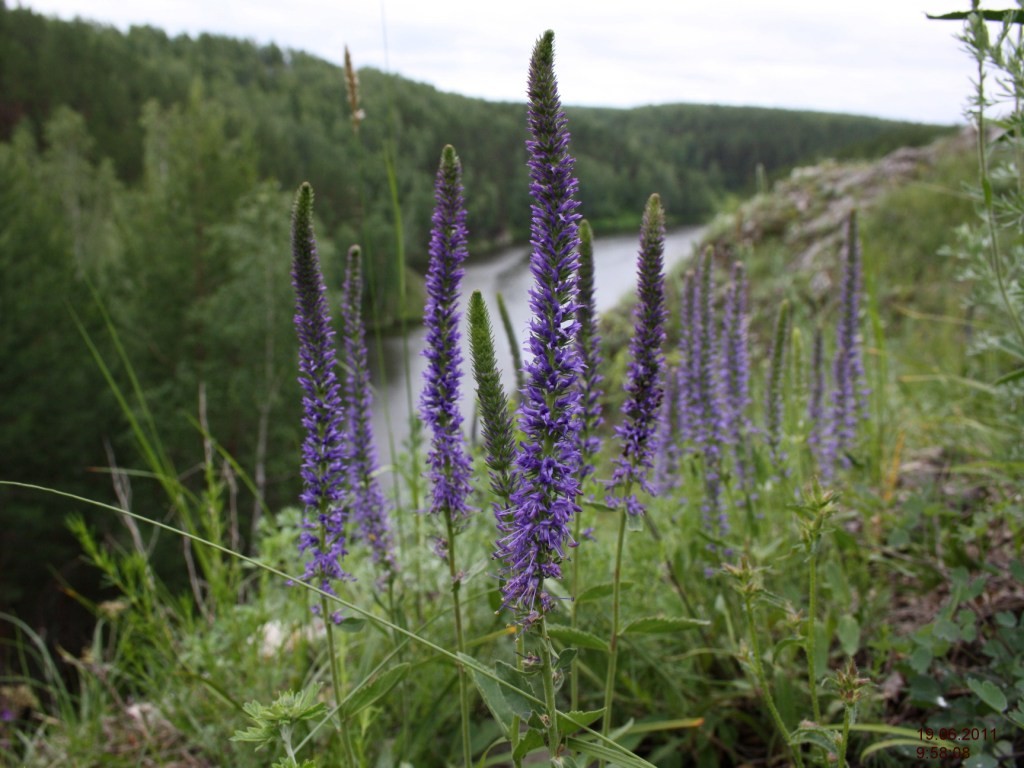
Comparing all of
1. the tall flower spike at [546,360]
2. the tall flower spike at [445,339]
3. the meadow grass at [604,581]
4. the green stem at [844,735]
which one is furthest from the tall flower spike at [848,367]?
the tall flower spike at [546,360]

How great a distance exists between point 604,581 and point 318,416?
1.67 meters

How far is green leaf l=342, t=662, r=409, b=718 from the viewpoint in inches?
72.4

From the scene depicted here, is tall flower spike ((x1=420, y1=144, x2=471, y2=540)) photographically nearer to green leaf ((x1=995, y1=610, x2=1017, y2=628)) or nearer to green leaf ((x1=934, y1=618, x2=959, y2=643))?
green leaf ((x1=934, y1=618, x2=959, y2=643))

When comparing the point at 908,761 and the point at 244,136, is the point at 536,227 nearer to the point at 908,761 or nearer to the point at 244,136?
the point at 908,761

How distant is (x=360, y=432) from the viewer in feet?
8.53

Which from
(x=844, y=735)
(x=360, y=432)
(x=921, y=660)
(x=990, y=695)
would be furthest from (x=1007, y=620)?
(x=360, y=432)

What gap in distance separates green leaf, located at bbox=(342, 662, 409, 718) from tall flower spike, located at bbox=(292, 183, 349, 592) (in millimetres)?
319

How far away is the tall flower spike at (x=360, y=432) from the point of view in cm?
255

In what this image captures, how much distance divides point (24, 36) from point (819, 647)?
283ft

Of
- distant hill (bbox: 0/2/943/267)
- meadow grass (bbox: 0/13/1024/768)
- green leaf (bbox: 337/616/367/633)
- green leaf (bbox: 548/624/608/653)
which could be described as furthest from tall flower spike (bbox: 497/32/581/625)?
distant hill (bbox: 0/2/943/267)

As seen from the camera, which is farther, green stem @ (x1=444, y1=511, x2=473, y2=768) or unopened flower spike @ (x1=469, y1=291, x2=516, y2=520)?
green stem @ (x1=444, y1=511, x2=473, y2=768)

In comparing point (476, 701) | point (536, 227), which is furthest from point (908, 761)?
point (536, 227)

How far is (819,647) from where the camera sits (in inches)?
98.4

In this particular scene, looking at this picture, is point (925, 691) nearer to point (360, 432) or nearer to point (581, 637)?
point (581, 637)
